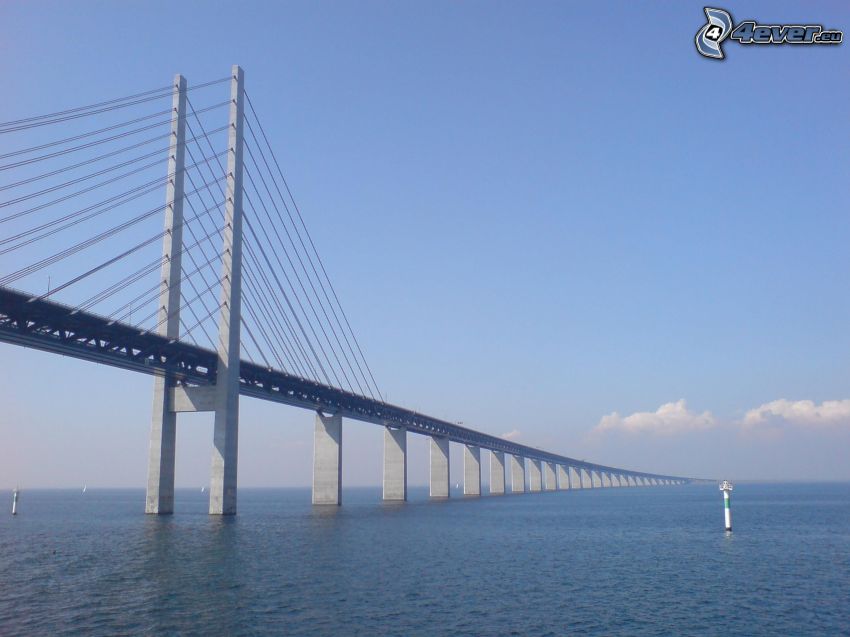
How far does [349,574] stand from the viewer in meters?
36.8

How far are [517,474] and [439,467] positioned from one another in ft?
166

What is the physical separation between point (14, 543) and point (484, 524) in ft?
135

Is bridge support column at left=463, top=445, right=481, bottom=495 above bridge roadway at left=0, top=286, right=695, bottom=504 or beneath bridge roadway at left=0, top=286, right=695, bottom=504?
beneath

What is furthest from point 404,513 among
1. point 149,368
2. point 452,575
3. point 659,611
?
point 659,611

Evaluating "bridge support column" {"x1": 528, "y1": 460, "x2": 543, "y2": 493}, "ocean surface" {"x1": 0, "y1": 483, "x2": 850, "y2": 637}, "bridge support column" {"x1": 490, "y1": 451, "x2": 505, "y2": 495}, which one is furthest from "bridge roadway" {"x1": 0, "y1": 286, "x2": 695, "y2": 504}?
"bridge support column" {"x1": 528, "y1": 460, "x2": 543, "y2": 493}

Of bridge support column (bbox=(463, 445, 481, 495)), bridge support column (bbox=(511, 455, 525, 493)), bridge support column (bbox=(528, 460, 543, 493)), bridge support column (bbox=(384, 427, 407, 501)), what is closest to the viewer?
bridge support column (bbox=(384, 427, 407, 501))

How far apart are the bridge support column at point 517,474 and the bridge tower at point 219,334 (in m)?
117

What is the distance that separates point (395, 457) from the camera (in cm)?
11175

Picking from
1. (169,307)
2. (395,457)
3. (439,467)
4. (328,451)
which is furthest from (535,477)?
(169,307)

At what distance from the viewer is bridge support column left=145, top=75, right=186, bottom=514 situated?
64.5 meters

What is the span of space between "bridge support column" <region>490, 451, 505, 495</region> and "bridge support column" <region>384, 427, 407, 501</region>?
5423cm

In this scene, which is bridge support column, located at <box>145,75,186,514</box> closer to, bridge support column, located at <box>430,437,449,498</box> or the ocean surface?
the ocean surface

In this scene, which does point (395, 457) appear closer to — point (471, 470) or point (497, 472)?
point (471, 470)

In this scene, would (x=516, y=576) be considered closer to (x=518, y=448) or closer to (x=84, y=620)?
(x=84, y=620)
